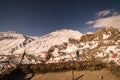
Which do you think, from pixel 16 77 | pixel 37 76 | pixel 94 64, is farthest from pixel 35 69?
pixel 94 64

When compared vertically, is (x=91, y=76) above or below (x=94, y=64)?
below

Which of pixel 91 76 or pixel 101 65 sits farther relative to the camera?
pixel 101 65

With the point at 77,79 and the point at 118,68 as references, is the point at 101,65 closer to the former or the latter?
the point at 118,68

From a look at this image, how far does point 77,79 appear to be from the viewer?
17281 millimetres

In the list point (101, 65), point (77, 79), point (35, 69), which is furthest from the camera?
Answer: point (101, 65)

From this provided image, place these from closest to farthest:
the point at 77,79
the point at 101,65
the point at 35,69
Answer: the point at 77,79, the point at 35,69, the point at 101,65

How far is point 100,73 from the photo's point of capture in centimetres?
1886

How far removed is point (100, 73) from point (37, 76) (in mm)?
6799

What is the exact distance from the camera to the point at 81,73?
1877 cm

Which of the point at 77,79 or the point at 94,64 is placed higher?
the point at 94,64

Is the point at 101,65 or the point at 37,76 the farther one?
the point at 101,65

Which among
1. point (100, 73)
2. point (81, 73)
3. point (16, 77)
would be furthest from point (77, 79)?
point (16, 77)

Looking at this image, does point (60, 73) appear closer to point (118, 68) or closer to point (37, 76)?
point (37, 76)

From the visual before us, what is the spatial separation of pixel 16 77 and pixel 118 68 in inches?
432
